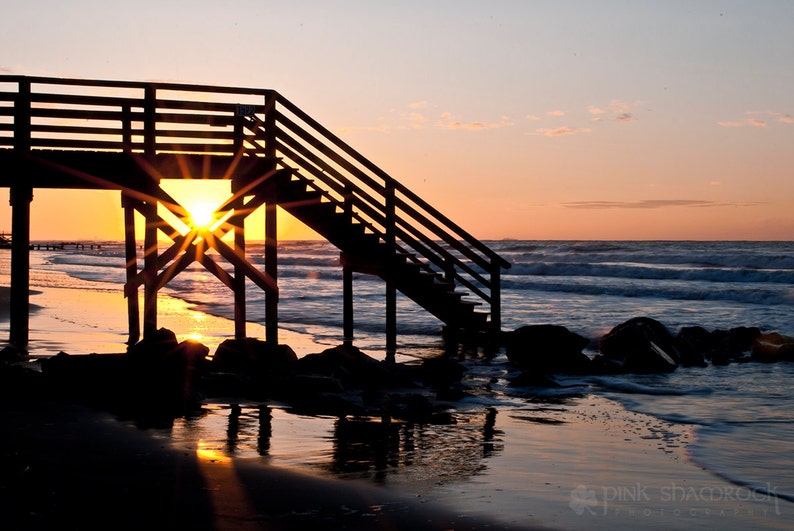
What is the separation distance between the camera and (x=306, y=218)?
17.2 m

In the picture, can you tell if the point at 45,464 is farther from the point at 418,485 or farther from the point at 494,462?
the point at 494,462

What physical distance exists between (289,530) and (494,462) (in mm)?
2679

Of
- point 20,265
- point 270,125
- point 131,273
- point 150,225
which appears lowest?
point 131,273

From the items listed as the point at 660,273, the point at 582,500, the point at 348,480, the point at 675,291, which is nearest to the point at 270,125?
the point at 348,480

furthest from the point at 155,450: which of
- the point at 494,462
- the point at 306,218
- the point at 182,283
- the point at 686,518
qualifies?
the point at 182,283

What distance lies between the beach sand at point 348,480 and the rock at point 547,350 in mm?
4970

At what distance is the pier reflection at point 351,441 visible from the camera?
25.8 feet

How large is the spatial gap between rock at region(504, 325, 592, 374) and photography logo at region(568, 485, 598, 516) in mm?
8188

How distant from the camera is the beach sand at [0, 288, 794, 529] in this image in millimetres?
6340

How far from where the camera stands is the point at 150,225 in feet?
54.2

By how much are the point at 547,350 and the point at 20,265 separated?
29.2ft

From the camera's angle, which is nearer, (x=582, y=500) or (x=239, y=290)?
(x=582, y=500)

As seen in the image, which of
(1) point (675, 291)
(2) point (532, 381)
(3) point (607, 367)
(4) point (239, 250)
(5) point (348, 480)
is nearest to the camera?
(5) point (348, 480)

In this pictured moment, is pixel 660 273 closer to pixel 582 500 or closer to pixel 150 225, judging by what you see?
pixel 150 225
